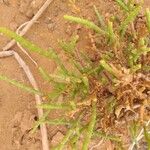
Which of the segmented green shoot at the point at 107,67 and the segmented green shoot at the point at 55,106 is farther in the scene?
the segmented green shoot at the point at 55,106

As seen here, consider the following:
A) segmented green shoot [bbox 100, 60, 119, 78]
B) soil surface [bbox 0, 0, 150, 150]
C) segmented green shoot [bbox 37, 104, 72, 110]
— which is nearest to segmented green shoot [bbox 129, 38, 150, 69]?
segmented green shoot [bbox 100, 60, 119, 78]

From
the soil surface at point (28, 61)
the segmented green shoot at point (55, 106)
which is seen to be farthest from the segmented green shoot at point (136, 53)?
the soil surface at point (28, 61)

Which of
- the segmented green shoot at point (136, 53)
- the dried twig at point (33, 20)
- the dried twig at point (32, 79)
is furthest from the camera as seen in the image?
the dried twig at point (33, 20)

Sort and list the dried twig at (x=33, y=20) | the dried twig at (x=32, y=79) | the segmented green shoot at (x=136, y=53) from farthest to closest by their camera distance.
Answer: the dried twig at (x=33, y=20) < the dried twig at (x=32, y=79) < the segmented green shoot at (x=136, y=53)

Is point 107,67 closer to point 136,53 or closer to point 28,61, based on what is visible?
point 136,53

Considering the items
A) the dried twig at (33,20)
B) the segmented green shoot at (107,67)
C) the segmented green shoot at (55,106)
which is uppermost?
the dried twig at (33,20)

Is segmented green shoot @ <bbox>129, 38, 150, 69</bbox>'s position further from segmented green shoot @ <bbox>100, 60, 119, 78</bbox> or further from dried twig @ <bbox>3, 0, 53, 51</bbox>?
dried twig @ <bbox>3, 0, 53, 51</bbox>

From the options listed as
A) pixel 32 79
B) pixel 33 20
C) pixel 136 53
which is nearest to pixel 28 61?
pixel 32 79

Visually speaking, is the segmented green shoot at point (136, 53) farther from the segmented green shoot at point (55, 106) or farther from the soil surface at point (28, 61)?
the soil surface at point (28, 61)

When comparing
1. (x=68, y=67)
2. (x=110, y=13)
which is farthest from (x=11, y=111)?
(x=110, y=13)

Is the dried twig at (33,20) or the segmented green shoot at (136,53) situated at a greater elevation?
the dried twig at (33,20)
